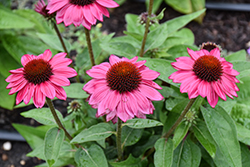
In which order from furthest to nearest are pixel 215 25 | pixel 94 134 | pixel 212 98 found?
1. pixel 215 25
2. pixel 94 134
3. pixel 212 98

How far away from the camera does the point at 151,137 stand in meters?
1.36

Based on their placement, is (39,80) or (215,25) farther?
(215,25)

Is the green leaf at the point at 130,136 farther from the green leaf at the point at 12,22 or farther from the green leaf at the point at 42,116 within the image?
the green leaf at the point at 12,22

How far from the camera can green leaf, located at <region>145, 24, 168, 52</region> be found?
4.10 ft

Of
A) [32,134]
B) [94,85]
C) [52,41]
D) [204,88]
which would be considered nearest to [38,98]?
[94,85]

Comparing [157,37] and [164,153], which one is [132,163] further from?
[157,37]

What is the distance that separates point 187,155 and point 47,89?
2.32 feet

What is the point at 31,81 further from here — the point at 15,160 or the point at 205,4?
the point at 205,4

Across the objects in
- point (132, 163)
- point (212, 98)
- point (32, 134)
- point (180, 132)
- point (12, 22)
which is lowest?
point (32, 134)

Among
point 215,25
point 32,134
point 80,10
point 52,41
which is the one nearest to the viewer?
point 80,10

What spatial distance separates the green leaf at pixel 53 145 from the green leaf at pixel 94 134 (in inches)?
2.3

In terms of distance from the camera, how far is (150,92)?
832mm

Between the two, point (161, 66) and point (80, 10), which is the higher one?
point (80, 10)

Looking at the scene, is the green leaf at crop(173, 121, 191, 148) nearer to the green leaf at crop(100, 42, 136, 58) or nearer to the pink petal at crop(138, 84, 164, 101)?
the pink petal at crop(138, 84, 164, 101)
